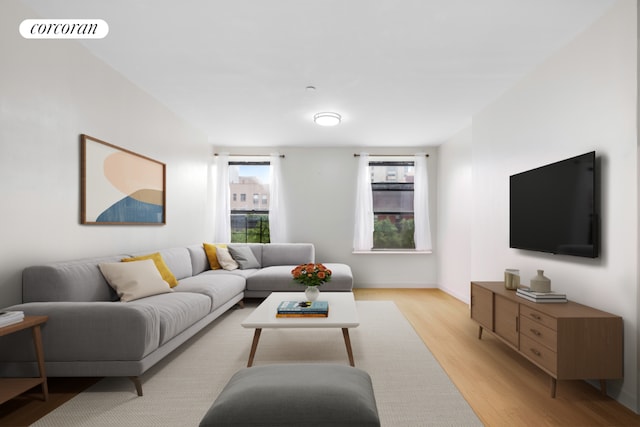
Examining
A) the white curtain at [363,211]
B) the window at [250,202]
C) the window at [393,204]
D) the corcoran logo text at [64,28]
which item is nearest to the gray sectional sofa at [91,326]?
the corcoran logo text at [64,28]

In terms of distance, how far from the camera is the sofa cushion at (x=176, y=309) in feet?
8.21

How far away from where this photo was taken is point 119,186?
3389 millimetres

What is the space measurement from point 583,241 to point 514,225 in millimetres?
893

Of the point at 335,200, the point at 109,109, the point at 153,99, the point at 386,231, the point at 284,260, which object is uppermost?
the point at 153,99

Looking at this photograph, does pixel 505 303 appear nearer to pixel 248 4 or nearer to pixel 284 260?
pixel 248 4

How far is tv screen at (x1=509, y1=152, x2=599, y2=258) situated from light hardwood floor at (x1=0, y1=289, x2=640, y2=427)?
3.13 ft

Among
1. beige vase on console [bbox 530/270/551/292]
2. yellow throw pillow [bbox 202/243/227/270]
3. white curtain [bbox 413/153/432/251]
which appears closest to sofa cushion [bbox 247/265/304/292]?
yellow throw pillow [bbox 202/243/227/270]

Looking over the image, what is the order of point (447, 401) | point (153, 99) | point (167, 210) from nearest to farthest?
1. point (447, 401)
2. point (153, 99)
3. point (167, 210)

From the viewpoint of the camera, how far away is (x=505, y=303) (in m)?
2.91

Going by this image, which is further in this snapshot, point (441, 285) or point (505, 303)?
point (441, 285)

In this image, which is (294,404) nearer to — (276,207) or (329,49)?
(329,49)

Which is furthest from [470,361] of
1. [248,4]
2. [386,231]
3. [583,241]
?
[386,231]

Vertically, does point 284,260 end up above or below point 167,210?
below

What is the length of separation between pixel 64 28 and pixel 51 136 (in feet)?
2.58
